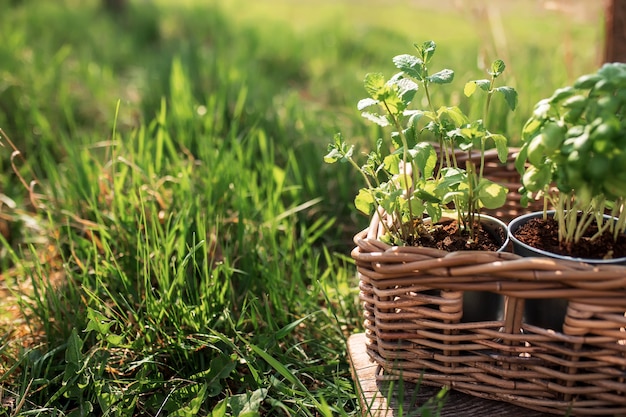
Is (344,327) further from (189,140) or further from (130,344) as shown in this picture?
(189,140)

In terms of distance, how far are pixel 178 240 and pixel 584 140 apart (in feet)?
3.03

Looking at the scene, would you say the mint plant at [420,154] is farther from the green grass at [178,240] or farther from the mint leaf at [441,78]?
the green grass at [178,240]

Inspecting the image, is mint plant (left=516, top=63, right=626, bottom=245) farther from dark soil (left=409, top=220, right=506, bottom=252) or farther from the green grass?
the green grass

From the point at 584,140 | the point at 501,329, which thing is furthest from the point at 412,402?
the point at 584,140

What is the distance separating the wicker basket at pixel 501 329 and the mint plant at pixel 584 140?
0.39 feet

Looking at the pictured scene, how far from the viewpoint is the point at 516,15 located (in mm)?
6496

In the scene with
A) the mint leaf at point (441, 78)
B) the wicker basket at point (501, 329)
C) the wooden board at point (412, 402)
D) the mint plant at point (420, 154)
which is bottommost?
the wooden board at point (412, 402)

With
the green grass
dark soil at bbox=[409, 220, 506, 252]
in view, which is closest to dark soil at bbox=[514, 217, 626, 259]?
dark soil at bbox=[409, 220, 506, 252]

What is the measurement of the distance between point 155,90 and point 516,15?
4.65 m

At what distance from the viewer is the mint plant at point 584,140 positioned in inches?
36.8

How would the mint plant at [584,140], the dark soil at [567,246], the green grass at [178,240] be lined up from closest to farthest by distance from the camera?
the mint plant at [584,140], the dark soil at [567,246], the green grass at [178,240]

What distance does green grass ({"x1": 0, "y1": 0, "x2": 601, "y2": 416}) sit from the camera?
1.33m

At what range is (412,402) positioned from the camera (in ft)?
3.65

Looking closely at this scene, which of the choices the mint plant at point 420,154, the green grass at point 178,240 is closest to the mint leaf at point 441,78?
the mint plant at point 420,154
